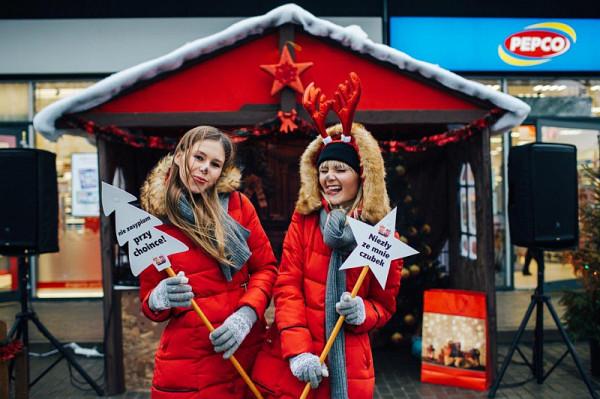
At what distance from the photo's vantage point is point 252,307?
2.42 meters

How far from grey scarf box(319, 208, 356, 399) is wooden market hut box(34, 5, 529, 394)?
83.8 inches

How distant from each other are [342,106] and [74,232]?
646 cm

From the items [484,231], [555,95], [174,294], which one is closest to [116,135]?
[174,294]

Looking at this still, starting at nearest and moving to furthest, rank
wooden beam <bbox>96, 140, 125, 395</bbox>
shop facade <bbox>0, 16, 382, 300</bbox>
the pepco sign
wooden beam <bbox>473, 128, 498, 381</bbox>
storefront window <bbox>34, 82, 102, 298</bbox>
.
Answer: wooden beam <bbox>96, 140, 125, 395</bbox>, wooden beam <bbox>473, 128, 498, 381</bbox>, shop facade <bbox>0, 16, 382, 300</bbox>, the pepco sign, storefront window <bbox>34, 82, 102, 298</bbox>

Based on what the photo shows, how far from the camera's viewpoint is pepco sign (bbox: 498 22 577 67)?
24.0ft

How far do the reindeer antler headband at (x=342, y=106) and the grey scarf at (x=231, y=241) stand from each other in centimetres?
62

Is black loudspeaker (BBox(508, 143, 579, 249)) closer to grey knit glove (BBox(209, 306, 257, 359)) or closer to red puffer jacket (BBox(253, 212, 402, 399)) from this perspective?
red puffer jacket (BBox(253, 212, 402, 399))

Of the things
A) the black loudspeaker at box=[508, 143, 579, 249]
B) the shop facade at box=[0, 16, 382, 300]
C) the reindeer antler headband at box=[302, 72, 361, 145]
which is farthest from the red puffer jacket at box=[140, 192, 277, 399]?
the shop facade at box=[0, 16, 382, 300]

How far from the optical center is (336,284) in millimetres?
2434

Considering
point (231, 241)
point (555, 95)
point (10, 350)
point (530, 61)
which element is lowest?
point (10, 350)

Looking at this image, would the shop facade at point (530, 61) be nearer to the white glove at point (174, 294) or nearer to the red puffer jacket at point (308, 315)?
the red puffer jacket at point (308, 315)

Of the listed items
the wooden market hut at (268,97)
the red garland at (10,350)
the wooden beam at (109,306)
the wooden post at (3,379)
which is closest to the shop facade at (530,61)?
the wooden market hut at (268,97)

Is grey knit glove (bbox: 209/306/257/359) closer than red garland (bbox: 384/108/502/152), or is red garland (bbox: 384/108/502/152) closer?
grey knit glove (bbox: 209/306/257/359)

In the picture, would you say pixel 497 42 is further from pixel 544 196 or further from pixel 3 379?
pixel 3 379
